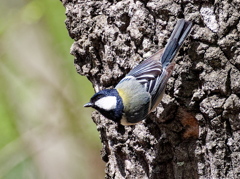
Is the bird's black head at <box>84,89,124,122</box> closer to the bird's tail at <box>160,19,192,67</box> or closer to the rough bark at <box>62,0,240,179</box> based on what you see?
the rough bark at <box>62,0,240,179</box>

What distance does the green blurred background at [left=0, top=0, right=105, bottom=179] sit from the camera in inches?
131

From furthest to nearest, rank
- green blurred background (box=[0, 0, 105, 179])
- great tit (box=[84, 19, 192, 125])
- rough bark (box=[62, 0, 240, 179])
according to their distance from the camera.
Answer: green blurred background (box=[0, 0, 105, 179]), great tit (box=[84, 19, 192, 125]), rough bark (box=[62, 0, 240, 179])

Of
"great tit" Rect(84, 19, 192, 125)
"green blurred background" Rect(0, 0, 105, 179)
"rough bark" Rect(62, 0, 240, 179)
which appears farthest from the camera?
"green blurred background" Rect(0, 0, 105, 179)

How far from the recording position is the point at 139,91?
7.70 ft

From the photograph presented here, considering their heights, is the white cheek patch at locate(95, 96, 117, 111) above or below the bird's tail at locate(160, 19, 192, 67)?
below

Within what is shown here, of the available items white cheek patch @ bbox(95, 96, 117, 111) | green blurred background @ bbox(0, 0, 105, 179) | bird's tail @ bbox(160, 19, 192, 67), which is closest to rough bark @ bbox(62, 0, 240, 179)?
bird's tail @ bbox(160, 19, 192, 67)

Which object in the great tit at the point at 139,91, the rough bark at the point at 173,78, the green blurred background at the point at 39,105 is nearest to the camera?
the rough bark at the point at 173,78

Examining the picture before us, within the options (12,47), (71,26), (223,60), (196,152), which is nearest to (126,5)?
(71,26)

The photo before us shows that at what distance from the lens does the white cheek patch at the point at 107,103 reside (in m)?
2.27

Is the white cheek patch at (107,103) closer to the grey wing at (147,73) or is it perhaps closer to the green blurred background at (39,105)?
the grey wing at (147,73)

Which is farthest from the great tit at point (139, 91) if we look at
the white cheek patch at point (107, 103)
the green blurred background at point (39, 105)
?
the green blurred background at point (39, 105)

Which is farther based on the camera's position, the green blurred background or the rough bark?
the green blurred background

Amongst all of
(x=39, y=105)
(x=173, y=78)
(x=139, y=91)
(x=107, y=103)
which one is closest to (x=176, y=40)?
(x=173, y=78)

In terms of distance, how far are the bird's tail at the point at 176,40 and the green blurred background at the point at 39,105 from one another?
1218 mm
